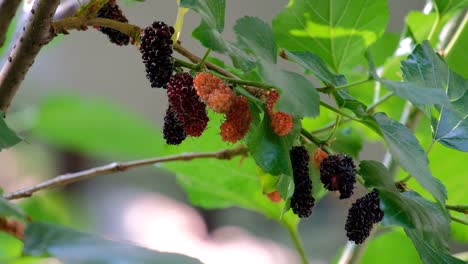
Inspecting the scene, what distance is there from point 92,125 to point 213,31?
1.44 ft

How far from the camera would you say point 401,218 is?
0.39 metres

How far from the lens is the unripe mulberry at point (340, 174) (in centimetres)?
42

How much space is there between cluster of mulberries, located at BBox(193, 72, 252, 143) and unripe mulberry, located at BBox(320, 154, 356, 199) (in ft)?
0.20

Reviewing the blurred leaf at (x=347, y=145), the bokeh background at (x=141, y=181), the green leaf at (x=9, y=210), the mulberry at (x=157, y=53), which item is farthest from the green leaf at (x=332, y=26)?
the bokeh background at (x=141, y=181)

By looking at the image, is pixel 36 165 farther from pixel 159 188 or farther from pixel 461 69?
pixel 461 69

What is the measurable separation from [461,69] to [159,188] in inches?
72.9

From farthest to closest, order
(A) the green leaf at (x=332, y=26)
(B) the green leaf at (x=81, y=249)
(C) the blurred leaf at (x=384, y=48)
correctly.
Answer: (C) the blurred leaf at (x=384, y=48)
(A) the green leaf at (x=332, y=26)
(B) the green leaf at (x=81, y=249)

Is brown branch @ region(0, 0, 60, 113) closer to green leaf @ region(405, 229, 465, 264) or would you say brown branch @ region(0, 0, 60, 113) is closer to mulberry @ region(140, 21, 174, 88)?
mulberry @ region(140, 21, 174, 88)

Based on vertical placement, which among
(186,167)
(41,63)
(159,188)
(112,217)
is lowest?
(186,167)

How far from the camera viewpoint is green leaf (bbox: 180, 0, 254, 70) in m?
0.35

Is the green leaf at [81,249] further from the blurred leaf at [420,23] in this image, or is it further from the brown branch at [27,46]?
the blurred leaf at [420,23]

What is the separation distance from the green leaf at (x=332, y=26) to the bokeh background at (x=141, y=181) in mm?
1178

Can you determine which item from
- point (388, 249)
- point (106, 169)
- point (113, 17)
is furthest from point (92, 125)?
point (388, 249)

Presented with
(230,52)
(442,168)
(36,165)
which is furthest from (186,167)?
(36,165)
